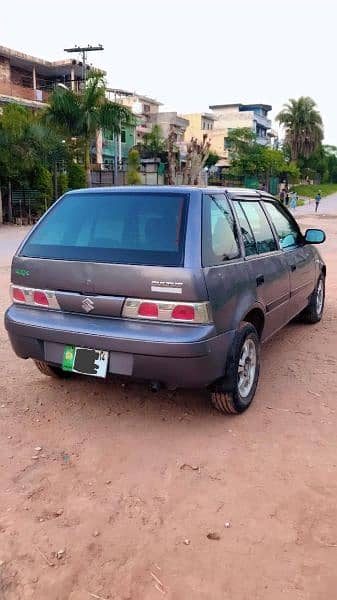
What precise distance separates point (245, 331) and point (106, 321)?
0.99 m

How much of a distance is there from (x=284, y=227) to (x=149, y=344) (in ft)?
8.30

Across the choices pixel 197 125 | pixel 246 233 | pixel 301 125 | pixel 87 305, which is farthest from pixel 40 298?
pixel 301 125

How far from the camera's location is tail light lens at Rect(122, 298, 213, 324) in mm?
3107

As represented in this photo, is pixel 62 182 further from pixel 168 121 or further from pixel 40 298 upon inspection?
pixel 168 121

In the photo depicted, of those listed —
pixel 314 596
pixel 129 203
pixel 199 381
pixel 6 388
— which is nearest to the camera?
pixel 314 596

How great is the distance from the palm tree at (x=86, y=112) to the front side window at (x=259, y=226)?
63.0ft

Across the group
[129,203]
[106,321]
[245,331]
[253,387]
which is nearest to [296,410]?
[253,387]

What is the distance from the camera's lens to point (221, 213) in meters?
3.66

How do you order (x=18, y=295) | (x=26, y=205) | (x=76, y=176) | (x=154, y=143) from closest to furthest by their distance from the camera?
(x=18, y=295), (x=26, y=205), (x=76, y=176), (x=154, y=143)

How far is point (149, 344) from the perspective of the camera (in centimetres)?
312

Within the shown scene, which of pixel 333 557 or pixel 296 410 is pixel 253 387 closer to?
pixel 296 410

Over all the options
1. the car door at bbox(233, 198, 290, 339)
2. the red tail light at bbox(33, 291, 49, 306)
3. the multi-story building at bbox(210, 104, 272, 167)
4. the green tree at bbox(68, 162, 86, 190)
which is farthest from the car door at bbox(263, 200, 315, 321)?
the multi-story building at bbox(210, 104, 272, 167)

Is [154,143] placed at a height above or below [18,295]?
above

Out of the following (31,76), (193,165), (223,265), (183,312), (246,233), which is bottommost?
(183,312)
